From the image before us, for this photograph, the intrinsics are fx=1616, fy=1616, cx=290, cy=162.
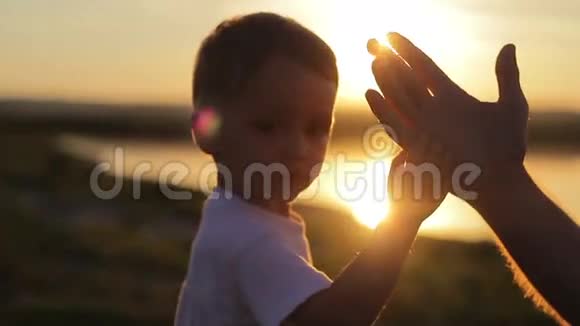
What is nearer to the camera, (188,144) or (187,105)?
(188,144)

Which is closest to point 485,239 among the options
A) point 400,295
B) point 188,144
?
point 400,295

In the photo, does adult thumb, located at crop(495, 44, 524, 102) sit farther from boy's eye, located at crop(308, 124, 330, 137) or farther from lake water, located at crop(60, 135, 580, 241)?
lake water, located at crop(60, 135, 580, 241)

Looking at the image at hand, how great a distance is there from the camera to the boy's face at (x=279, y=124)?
3215 millimetres

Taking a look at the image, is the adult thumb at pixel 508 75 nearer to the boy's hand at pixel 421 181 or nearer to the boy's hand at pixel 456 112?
the boy's hand at pixel 456 112

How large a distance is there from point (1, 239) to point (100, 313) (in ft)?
5.23

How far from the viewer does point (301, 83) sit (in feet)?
10.6

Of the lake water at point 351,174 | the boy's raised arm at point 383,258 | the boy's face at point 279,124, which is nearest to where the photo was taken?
the boy's raised arm at point 383,258

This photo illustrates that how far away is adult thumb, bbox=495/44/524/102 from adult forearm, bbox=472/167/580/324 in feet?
0.49

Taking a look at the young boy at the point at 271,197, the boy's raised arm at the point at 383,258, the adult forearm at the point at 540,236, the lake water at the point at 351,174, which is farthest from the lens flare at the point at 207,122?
the lake water at the point at 351,174

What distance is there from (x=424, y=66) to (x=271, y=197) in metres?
0.41

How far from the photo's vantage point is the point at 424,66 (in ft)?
10.5

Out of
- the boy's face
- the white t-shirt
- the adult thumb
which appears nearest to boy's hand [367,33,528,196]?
the adult thumb

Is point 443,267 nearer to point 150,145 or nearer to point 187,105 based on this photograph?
point 150,145

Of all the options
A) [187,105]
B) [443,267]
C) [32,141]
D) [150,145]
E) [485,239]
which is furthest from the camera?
[187,105]
